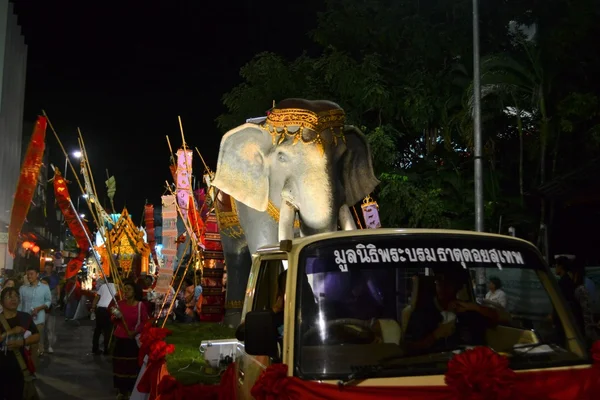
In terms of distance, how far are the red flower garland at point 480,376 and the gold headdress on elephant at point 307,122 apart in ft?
18.6

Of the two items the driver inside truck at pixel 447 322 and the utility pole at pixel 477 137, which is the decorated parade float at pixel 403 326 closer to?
the driver inside truck at pixel 447 322

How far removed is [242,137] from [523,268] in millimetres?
5677

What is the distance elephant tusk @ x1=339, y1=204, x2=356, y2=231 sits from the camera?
873 centimetres

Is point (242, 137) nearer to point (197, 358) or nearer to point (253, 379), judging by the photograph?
point (197, 358)

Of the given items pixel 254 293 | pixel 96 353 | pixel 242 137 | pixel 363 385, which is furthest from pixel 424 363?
pixel 96 353

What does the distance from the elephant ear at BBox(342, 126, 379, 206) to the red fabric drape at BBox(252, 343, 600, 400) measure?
19.9ft

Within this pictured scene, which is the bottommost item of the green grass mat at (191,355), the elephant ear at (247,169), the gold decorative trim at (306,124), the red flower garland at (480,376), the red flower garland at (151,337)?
the green grass mat at (191,355)

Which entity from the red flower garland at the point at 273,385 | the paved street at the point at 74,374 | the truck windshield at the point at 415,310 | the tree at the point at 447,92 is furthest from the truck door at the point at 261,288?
the tree at the point at 447,92

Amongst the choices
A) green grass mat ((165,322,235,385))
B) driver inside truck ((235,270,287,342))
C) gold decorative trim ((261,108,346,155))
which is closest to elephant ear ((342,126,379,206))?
gold decorative trim ((261,108,346,155))

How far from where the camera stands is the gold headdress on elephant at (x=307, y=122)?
335 inches

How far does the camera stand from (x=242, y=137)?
905 centimetres

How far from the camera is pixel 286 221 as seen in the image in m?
8.45

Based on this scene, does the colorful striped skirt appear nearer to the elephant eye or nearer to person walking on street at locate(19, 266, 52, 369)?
the elephant eye

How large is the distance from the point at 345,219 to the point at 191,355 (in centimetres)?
361
